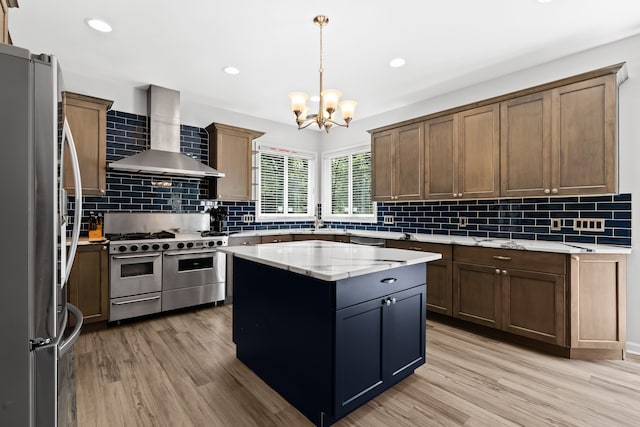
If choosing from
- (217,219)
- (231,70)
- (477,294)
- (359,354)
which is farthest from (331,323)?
(217,219)

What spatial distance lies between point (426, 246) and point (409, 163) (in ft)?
3.67

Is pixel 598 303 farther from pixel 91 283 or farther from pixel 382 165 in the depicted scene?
pixel 91 283

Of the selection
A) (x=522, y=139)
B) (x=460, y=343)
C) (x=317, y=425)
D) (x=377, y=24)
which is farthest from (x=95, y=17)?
(x=460, y=343)

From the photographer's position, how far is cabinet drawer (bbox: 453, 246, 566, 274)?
8.89ft

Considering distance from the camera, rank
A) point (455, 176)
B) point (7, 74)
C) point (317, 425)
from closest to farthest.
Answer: point (7, 74) → point (317, 425) → point (455, 176)

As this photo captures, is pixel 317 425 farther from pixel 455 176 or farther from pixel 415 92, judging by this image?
pixel 415 92

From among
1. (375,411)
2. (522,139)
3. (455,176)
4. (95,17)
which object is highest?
(95,17)

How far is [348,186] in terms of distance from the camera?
5.61 m

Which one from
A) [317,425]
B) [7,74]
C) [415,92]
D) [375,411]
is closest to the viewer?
[7,74]

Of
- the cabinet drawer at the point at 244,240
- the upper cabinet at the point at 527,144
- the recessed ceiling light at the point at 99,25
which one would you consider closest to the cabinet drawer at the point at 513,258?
the upper cabinet at the point at 527,144

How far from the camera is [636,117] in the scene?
275cm

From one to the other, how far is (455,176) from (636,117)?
1.53m

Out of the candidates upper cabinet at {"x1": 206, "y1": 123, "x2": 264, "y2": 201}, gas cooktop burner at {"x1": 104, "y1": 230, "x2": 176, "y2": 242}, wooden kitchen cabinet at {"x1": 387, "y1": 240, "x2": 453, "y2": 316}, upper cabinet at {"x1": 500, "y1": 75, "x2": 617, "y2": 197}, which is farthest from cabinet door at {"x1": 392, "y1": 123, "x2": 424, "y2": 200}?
gas cooktop burner at {"x1": 104, "y1": 230, "x2": 176, "y2": 242}

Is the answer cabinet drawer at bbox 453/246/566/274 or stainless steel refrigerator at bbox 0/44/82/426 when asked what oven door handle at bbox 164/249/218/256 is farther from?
cabinet drawer at bbox 453/246/566/274
